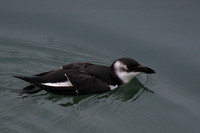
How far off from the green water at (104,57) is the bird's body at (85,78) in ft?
0.47

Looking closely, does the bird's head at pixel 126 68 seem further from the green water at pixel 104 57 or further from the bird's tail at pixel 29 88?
the bird's tail at pixel 29 88

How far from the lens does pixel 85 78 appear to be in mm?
7691

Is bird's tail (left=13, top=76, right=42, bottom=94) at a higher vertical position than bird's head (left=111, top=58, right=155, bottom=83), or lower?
lower

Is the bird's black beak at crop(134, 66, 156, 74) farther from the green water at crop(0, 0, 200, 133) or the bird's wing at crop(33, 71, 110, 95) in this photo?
the bird's wing at crop(33, 71, 110, 95)

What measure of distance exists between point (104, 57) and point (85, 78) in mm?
1449

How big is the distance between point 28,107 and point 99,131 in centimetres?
121

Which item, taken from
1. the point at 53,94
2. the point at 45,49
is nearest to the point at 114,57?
the point at 45,49

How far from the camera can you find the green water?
688 centimetres

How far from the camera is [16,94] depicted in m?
7.41

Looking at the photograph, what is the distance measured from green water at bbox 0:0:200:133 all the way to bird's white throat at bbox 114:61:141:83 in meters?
0.17

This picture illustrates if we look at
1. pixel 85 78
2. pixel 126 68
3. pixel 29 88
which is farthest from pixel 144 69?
pixel 29 88

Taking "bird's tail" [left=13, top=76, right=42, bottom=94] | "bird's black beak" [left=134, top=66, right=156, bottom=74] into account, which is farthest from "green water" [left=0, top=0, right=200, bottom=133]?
"bird's black beak" [left=134, top=66, right=156, bottom=74]

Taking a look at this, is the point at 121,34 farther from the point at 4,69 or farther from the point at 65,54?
the point at 4,69

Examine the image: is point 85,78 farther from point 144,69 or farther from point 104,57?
point 104,57
